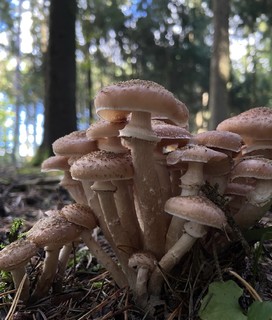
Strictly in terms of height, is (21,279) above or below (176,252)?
below

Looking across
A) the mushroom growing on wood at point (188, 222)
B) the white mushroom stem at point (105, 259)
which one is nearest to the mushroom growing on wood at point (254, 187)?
the mushroom growing on wood at point (188, 222)

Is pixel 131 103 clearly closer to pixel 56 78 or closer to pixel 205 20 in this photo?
pixel 56 78

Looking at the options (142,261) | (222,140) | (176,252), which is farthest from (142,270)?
(222,140)

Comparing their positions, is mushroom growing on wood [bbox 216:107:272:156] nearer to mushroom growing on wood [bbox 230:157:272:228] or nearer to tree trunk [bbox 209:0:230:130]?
mushroom growing on wood [bbox 230:157:272:228]

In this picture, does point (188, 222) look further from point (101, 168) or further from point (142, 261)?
point (101, 168)

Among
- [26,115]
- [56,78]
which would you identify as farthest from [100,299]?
[26,115]
